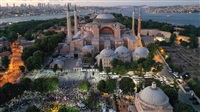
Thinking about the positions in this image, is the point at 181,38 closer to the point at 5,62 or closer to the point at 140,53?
the point at 140,53

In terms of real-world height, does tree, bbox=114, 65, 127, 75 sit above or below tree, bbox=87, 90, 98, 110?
above

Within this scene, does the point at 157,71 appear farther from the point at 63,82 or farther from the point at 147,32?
the point at 147,32

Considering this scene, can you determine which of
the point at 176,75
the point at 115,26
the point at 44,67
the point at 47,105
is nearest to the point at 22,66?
the point at 44,67

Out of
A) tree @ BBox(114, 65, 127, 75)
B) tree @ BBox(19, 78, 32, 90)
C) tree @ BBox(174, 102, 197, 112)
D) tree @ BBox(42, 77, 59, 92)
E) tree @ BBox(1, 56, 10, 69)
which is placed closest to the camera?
tree @ BBox(174, 102, 197, 112)

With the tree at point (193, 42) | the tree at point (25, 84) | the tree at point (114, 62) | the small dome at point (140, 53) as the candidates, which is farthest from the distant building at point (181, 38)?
the tree at point (25, 84)

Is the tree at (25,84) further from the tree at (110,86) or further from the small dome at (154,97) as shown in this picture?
the small dome at (154,97)

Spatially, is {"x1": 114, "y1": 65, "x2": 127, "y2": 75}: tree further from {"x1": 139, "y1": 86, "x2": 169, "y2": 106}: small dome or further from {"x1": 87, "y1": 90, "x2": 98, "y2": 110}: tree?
{"x1": 139, "y1": 86, "x2": 169, "y2": 106}: small dome

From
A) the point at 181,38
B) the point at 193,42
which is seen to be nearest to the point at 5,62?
the point at 193,42

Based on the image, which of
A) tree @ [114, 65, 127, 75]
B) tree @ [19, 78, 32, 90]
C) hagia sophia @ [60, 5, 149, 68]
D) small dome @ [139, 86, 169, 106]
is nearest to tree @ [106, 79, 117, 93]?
small dome @ [139, 86, 169, 106]
